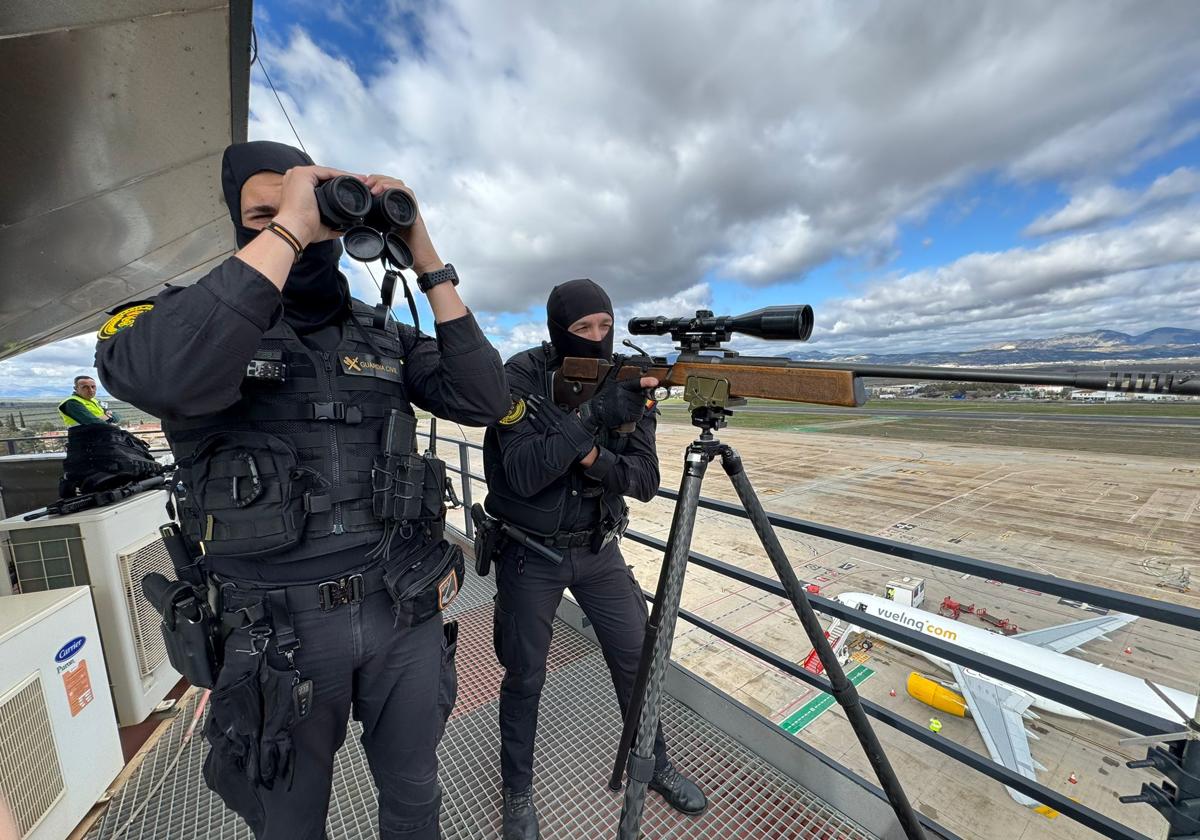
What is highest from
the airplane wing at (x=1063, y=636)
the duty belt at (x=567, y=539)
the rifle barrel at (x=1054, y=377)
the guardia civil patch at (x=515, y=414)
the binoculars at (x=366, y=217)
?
the binoculars at (x=366, y=217)

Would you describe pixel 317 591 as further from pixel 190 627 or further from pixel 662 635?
pixel 662 635

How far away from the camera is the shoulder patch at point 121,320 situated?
3.53 ft

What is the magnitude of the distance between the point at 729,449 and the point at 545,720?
1.89 metres

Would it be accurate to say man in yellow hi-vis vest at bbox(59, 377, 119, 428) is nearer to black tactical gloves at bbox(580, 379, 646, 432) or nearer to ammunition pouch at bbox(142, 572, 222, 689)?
ammunition pouch at bbox(142, 572, 222, 689)

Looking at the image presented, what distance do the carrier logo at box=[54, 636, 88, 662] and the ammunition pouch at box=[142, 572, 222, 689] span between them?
4.28ft

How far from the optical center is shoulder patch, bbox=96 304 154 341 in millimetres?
1077

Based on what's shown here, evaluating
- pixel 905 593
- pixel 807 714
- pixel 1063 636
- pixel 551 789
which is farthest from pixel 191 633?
pixel 1063 636

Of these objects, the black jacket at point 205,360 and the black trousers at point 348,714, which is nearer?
the black jacket at point 205,360

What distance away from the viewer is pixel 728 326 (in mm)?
1726

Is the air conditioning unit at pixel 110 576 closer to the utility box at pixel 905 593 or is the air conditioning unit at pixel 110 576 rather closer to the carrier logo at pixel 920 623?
the carrier logo at pixel 920 623

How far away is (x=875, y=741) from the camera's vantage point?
1.68 meters

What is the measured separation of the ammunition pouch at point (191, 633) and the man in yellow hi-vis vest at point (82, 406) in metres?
7.64

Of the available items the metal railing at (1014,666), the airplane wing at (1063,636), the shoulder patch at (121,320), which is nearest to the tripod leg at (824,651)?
the metal railing at (1014,666)

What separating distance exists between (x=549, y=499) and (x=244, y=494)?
106 centimetres
